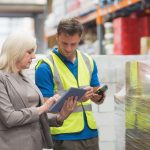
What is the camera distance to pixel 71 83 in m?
3.07

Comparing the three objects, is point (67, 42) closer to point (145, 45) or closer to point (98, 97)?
point (98, 97)

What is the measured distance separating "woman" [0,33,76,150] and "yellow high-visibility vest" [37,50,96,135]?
253 mm

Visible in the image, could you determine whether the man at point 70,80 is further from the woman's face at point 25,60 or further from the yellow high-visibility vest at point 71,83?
the woman's face at point 25,60

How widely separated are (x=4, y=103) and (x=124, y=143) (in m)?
1.12

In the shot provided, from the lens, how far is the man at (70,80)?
300 cm

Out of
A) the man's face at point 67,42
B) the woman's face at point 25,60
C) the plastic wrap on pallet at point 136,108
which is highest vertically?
the man's face at point 67,42

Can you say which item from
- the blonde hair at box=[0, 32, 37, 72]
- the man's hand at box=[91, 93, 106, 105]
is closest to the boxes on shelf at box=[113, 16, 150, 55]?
the man's hand at box=[91, 93, 106, 105]

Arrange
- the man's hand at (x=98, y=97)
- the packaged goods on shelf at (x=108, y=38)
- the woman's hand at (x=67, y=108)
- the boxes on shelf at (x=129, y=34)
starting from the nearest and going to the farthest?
the woman's hand at (x=67, y=108)
the man's hand at (x=98, y=97)
the boxes on shelf at (x=129, y=34)
the packaged goods on shelf at (x=108, y=38)

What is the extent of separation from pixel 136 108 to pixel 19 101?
0.82 metres

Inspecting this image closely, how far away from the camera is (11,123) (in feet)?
8.60

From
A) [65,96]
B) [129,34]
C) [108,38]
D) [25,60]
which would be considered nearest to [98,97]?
[65,96]

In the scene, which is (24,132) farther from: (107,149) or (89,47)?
(89,47)

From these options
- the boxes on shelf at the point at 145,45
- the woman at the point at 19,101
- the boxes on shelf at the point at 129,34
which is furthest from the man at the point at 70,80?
the boxes on shelf at the point at 129,34

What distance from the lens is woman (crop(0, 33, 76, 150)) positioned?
2645mm
